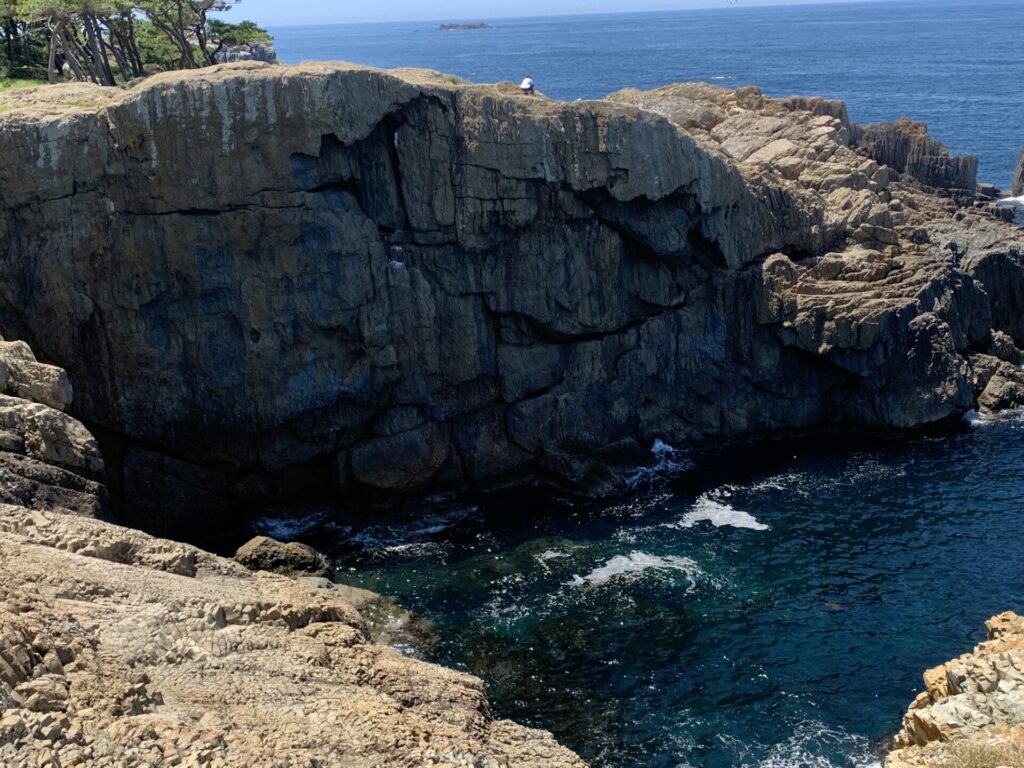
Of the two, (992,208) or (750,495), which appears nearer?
(750,495)

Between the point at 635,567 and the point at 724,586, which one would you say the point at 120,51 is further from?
the point at 724,586

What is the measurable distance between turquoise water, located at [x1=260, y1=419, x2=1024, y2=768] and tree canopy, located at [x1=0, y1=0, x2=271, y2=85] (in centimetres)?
3180

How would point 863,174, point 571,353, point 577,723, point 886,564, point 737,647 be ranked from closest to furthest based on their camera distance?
point 577,723 → point 737,647 → point 886,564 → point 571,353 → point 863,174

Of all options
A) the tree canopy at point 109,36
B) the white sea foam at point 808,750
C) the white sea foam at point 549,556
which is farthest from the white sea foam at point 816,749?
the tree canopy at point 109,36

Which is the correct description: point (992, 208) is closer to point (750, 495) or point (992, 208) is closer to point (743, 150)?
point (743, 150)

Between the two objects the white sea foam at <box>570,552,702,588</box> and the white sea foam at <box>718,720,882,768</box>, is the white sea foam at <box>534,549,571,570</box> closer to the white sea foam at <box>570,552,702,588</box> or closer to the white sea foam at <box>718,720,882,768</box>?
the white sea foam at <box>570,552,702,588</box>

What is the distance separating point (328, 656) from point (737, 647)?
1814 cm

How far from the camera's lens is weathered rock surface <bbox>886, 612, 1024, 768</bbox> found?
971 inches

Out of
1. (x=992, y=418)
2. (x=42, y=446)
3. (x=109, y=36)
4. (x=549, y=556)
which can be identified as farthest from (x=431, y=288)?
(x=109, y=36)

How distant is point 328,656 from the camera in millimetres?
26141

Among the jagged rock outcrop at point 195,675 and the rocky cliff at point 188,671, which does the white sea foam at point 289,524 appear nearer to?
the rocky cliff at point 188,671

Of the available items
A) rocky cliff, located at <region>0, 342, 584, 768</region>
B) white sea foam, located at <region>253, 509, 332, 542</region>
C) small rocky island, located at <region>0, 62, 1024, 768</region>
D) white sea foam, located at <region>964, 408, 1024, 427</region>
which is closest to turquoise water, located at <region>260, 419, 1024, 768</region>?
white sea foam, located at <region>253, 509, 332, 542</region>

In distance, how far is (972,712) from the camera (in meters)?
26.3

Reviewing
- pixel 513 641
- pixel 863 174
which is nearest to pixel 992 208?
pixel 863 174
